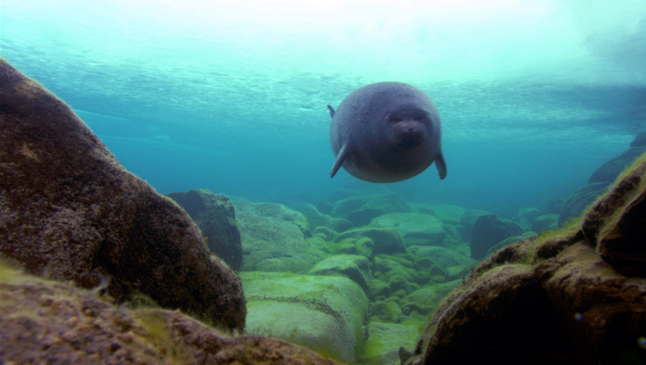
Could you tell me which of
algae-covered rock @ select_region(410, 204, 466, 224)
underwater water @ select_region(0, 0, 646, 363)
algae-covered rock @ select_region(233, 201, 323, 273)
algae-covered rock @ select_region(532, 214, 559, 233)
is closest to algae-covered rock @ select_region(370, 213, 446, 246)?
underwater water @ select_region(0, 0, 646, 363)

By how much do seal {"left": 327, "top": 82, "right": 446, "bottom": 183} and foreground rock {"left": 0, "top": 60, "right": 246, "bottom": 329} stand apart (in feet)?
5.44

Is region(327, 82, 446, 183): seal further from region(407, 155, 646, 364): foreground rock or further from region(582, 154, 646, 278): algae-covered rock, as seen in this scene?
region(582, 154, 646, 278): algae-covered rock

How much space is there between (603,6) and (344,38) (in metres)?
10.6

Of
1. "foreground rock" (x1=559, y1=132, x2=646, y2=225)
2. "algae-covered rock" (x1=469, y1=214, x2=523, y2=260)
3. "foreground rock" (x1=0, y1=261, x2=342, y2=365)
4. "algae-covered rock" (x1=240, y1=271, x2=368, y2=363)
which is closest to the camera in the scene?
"foreground rock" (x1=0, y1=261, x2=342, y2=365)

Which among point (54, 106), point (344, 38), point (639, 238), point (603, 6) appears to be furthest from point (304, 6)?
point (639, 238)

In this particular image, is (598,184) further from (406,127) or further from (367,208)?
(406,127)

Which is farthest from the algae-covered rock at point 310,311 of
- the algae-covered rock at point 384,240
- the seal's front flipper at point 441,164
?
the algae-covered rock at point 384,240

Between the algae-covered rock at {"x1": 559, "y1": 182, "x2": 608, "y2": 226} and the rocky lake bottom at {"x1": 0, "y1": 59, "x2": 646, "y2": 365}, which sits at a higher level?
the rocky lake bottom at {"x1": 0, "y1": 59, "x2": 646, "y2": 365}

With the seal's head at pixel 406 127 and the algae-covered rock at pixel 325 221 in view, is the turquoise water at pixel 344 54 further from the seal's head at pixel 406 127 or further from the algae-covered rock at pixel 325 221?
the seal's head at pixel 406 127

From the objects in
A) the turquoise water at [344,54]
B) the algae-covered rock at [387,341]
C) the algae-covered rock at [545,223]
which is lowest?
the algae-covered rock at [545,223]

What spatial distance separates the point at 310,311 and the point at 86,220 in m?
3.43

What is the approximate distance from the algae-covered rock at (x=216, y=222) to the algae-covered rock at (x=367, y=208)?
12676 mm

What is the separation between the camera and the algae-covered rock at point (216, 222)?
7330 mm

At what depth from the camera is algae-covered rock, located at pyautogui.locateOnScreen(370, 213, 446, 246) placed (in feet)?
51.5
